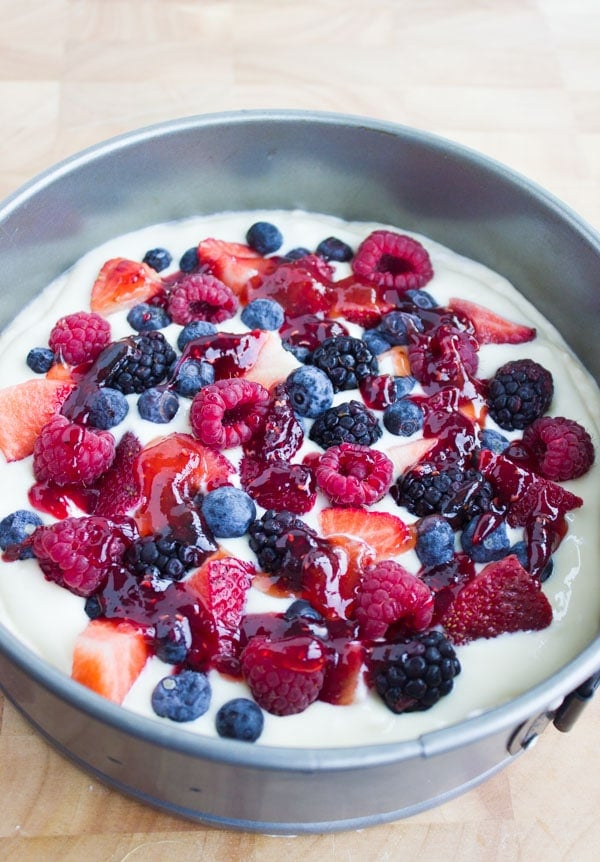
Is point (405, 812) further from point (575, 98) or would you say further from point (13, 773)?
point (575, 98)

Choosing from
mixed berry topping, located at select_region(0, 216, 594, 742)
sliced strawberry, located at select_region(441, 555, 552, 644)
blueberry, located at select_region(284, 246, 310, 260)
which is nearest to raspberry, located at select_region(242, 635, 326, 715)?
mixed berry topping, located at select_region(0, 216, 594, 742)

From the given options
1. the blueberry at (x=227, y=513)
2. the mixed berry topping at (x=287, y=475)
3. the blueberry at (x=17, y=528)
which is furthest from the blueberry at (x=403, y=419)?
the blueberry at (x=17, y=528)

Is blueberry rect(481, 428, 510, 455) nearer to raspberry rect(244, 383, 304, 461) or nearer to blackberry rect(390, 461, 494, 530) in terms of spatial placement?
blackberry rect(390, 461, 494, 530)

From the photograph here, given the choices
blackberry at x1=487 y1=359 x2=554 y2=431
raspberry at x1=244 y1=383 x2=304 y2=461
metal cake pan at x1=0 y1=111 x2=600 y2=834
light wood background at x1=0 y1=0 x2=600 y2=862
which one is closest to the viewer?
metal cake pan at x1=0 y1=111 x2=600 y2=834

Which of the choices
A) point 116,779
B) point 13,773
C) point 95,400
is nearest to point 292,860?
point 116,779

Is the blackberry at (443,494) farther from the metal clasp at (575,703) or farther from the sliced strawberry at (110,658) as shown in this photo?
the sliced strawberry at (110,658)
